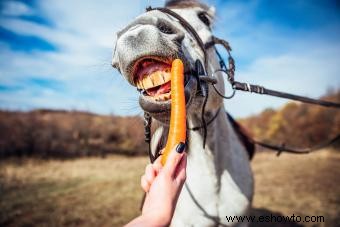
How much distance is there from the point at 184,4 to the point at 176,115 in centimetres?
219

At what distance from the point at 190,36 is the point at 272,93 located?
1.05 metres

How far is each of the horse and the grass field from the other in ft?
10.9

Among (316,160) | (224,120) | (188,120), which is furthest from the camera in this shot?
(316,160)

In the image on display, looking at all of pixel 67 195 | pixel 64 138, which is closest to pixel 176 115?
pixel 67 195

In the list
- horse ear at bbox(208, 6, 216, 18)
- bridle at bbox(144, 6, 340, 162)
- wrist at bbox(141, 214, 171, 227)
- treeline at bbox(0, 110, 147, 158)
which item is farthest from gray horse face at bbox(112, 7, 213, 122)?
treeline at bbox(0, 110, 147, 158)

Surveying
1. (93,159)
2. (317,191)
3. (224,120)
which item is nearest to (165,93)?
(224,120)

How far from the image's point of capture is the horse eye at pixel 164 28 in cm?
195

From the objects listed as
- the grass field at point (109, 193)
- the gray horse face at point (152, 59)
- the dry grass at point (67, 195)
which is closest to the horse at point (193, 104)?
the gray horse face at point (152, 59)

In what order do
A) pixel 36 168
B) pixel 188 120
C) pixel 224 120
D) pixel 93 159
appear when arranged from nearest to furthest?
pixel 188 120 < pixel 224 120 < pixel 36 168 < pixel 93 159

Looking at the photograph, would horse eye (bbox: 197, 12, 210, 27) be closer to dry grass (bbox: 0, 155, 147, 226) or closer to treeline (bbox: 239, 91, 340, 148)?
dry grass (bbox: 0, 155, 147, 226)

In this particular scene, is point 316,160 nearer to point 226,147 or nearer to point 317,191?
point 317,191

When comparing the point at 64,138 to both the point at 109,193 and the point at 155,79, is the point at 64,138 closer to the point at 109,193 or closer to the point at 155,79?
the point at 109,193

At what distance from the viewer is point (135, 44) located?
1.71 metres

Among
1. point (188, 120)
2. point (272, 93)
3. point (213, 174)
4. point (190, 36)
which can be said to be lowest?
point (213, 174)
